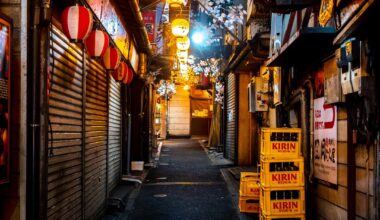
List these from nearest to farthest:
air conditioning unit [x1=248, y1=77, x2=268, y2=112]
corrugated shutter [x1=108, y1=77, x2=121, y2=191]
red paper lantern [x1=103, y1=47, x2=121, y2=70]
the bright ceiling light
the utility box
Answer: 1. the utility box
2. red paper lantern [x1=103, y1=47, x2=121, y2=70]
3. corrugated shutter [x1=108, y1=77, x2=121, y2=191]
4. air conditioning unit [x1=248, y1=77, x2=268, y2=112]
5. the bright ceiling light

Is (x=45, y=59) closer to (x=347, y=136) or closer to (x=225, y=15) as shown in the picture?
(x=347, y=136)

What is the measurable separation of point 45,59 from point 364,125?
5321 millimetres

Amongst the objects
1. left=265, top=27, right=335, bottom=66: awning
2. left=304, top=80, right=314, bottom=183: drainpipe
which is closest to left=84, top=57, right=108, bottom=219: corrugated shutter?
left=265, top=27, right=335, bottom=66: awning

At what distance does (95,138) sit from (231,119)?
15.8 metres

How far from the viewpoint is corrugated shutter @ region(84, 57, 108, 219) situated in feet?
31.6

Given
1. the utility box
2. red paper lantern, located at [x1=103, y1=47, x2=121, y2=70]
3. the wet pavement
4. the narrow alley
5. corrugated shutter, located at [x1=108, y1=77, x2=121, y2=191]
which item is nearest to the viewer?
the narrow alley

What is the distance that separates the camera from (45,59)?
6082 mm

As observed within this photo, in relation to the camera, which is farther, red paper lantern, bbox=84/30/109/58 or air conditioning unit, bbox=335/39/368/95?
red paper lantern, bbox=84/30/109/58

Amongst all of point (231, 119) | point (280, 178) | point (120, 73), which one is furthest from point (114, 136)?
point (231, 119)

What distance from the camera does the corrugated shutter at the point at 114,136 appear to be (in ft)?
43.7

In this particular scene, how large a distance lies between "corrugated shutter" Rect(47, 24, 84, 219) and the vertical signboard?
1.58m

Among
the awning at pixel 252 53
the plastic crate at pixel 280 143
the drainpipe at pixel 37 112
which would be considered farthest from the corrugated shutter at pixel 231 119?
the drainpipe at pixel 37 112

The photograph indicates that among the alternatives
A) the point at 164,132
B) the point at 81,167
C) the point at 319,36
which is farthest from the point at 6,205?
the point at 164,132

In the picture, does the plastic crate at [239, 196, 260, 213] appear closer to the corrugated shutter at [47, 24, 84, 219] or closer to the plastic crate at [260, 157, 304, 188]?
the plastic crate at [260, 157, 304, 188]
